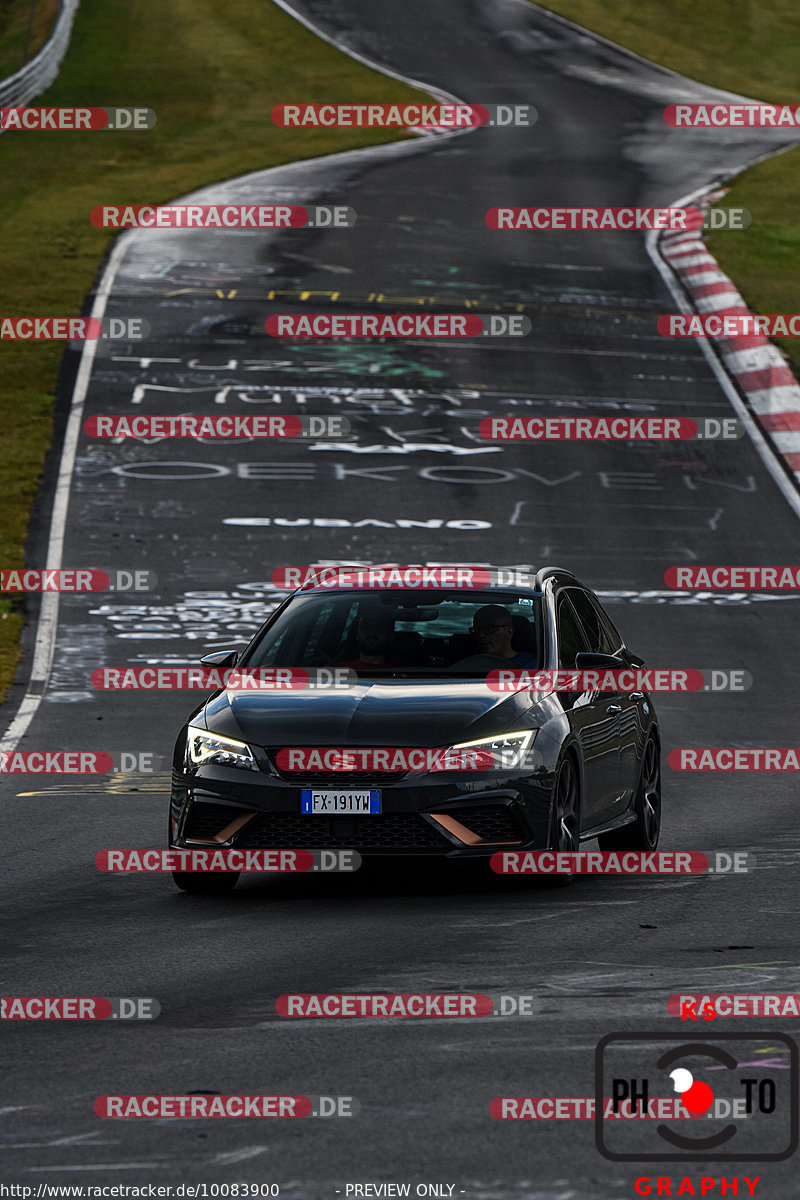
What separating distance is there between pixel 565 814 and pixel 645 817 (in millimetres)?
1344

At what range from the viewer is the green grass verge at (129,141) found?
29.6 m

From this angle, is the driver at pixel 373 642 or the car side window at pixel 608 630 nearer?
the driver at pixel 373 642

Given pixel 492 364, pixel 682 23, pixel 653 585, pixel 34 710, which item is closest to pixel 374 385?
pixel 492 364

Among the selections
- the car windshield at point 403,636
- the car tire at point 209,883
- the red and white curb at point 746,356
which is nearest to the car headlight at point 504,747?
the car windshield at point 403,636

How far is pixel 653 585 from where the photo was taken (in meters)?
21.5

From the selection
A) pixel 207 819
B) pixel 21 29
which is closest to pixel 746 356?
pixel 207 819

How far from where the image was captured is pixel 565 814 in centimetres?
971

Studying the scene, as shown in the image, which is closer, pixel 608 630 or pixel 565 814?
pixel 565 814

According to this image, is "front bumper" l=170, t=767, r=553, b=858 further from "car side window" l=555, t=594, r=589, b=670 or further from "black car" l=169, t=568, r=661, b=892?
"car side window" l=555, t=594, r=589, b=670

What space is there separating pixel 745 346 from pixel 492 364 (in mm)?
3995

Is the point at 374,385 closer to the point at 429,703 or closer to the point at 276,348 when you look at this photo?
the point at 276,348

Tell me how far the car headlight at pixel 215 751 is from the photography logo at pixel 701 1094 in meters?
3.24

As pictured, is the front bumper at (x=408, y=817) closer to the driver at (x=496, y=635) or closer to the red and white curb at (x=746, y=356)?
the driver at (x=496, y=635)

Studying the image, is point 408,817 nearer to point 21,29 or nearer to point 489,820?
point 489,820
